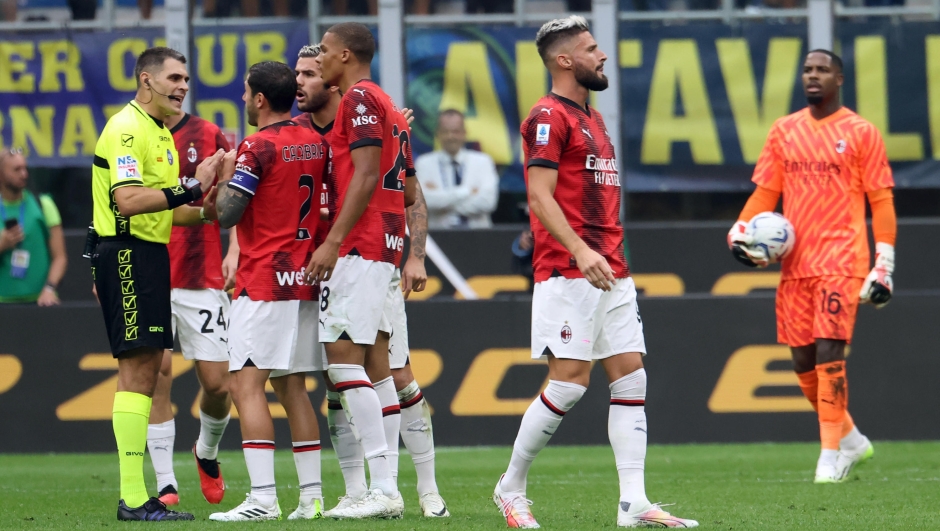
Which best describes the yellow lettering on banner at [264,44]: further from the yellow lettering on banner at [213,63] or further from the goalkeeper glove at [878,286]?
the goalkeeper glove at [878,286]

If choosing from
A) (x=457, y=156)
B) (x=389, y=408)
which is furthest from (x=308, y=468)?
(x=457, y=156)

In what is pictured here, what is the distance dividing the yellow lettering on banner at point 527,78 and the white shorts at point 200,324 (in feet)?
18.5

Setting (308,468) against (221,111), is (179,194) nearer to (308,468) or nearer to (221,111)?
(308,468)

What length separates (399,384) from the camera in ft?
21.6

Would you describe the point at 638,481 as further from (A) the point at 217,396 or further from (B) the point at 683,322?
(B) the point at 683,322

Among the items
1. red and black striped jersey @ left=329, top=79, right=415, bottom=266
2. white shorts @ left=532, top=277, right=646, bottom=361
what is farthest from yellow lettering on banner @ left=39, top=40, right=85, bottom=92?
white shorts @ left=532, top=277, right=646, bottom=361

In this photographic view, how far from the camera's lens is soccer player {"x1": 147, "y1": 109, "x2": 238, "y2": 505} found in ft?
24.8

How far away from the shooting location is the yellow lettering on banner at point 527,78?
1279cm

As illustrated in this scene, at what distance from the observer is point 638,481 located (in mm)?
5672

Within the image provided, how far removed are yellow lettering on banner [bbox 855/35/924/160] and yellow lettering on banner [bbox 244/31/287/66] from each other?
5409mm

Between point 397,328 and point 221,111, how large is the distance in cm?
682

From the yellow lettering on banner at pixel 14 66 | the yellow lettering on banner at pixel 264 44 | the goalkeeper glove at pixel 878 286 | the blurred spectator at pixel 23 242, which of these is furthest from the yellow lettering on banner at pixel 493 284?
the yellow lettering on banner at pixel 14 66

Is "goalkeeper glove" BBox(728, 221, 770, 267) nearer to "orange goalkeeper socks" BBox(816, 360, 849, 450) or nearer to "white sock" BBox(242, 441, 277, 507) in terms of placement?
"orange goalkeeper socks" BBox(816, 360, 849, 450)

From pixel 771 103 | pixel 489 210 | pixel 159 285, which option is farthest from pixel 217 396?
pixel 771 103
